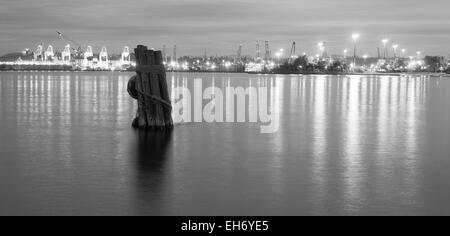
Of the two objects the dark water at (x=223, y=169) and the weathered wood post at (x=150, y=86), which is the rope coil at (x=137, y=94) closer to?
the weathered wood post at (x=150, y=86)

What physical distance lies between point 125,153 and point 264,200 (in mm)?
5553

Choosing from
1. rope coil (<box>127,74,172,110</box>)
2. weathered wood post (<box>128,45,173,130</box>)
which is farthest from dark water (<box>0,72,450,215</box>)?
rope coil (<box>127,74,172,110</box>)

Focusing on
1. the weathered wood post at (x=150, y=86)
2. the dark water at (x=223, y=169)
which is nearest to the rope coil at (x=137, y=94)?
the weathered wood post at (x=150, y=86)

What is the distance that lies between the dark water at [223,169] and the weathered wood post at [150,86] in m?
0.77

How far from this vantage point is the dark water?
9727 millimetres

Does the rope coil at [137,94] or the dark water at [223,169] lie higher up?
the rope coil at [137,94]

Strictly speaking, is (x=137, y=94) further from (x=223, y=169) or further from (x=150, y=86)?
(x=223, y=169)

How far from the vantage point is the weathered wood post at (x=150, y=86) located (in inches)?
703

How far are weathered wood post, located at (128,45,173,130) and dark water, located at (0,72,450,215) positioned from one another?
2.52 feet

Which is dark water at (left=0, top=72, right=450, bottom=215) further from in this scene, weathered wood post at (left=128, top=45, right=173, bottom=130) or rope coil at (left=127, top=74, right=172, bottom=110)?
rope coil at (left=127, top=74, right=172, bottom=110)

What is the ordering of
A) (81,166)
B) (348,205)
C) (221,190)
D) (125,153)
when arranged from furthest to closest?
(125,153) < (81,166) < (221,190) < (348,205)
